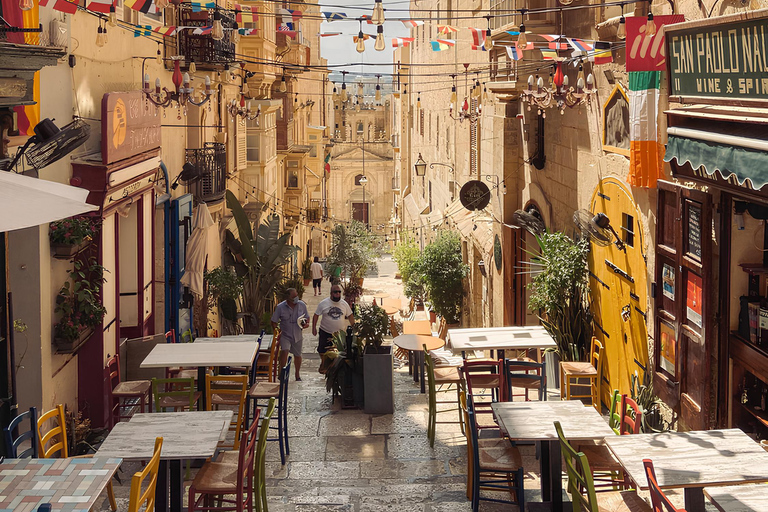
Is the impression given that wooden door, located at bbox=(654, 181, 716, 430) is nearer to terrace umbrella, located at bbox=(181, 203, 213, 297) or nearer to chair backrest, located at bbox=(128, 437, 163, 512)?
chair backrest, located at bbox=(128, 437, 163, 512)

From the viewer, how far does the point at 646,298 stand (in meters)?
9.06

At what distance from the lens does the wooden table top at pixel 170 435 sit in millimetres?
6098

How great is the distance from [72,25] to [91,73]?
33.9 inches

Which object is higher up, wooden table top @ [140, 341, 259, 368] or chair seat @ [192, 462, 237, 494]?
wooden table top @ [140, 341, 259, 368]

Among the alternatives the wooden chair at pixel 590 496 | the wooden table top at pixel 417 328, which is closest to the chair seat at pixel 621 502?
the wooden chair at pixel 590 496

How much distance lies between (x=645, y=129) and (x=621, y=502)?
4.01 metres

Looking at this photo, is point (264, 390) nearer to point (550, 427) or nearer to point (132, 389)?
point (132, 389)

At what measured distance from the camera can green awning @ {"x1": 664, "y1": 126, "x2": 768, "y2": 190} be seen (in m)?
5.89

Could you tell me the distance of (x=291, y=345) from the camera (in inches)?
502

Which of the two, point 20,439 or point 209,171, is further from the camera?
point 209,171

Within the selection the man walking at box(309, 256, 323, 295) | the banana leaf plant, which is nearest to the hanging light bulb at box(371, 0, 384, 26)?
the banana leaf plant

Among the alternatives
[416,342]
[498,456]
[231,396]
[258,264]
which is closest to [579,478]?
[498,456]

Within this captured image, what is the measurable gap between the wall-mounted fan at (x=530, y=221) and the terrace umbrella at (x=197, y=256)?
17.9ft

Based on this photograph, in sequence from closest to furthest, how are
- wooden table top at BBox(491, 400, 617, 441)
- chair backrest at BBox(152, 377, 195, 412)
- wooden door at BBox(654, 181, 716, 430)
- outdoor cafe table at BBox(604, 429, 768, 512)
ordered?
outdoor cafe table at BBox(604, 429, 768, 512), wooden table top at BBox(491, 400, 617, 441), wooden door at BBox(654, 181, 716, 430), chair backrest at BBox(152, 377, 195, 412)
